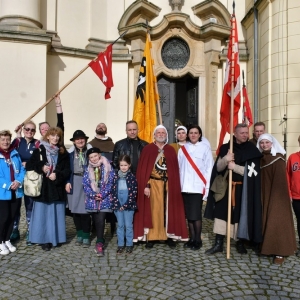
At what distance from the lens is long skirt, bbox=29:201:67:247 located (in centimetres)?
452

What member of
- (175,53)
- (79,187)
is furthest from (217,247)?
(175,53)

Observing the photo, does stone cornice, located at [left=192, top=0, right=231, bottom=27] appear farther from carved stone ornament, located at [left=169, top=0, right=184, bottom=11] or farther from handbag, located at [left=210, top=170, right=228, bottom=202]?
handbag, located at [left=210, top=170, right=228, bottom=202]

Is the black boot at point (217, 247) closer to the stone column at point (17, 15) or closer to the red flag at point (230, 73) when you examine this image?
the red flag at point (230, 73)

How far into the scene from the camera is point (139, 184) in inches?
180

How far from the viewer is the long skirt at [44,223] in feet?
14.8

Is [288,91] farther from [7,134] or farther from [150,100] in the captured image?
[7,134]

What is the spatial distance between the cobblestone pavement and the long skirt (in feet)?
0.47

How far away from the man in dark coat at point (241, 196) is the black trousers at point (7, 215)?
100 inches

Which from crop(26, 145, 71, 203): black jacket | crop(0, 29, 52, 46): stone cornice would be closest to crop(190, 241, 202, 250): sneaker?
crop(26, 145, 71, 203): black jacket

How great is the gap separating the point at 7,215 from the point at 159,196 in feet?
6.57

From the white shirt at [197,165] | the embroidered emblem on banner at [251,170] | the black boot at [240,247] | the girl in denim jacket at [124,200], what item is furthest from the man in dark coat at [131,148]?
the black boot at [240,247]

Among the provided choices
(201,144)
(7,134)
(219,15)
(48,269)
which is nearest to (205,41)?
(219,15)

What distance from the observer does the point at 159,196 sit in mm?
4648

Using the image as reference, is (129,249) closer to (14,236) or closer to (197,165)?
(197,165)
